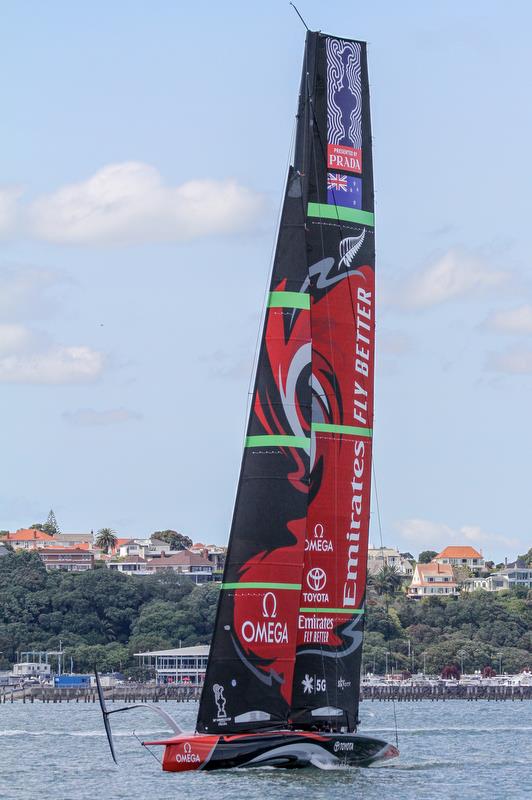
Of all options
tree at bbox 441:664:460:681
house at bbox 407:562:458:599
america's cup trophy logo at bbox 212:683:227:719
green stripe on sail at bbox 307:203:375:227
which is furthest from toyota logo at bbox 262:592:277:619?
house at bbox 407:562:458:599

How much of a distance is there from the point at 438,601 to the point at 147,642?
30.9 metres

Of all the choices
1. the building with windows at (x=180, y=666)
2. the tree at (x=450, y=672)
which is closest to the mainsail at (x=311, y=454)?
the building with windows at (x=180, y=666)

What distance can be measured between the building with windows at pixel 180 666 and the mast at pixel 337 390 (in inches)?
4138

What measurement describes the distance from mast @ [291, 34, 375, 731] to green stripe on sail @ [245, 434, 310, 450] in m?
1.83

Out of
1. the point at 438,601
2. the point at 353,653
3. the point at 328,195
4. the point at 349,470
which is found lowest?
the point at 353,653

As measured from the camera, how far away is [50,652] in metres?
147

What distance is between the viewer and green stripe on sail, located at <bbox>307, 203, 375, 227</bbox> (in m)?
37.4

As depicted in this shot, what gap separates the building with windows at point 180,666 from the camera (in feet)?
465

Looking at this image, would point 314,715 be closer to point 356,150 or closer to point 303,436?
point 303,436

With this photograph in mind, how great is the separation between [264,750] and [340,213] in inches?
470

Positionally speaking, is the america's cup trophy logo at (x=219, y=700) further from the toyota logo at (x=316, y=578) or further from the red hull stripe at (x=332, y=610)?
the toyota logo at (x=316, y=578)

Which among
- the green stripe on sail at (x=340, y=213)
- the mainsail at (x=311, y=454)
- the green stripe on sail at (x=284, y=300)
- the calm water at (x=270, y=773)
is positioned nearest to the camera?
the calm water at (x=270, y=773)

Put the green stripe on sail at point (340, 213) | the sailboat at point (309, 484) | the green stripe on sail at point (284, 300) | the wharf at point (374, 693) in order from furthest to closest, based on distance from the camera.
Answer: the wharf at point (374, 693)
the green stripe on sail at point (340, 213)
the green stripe on sail at point (284, 300)
the sailboat at point (309, 484)

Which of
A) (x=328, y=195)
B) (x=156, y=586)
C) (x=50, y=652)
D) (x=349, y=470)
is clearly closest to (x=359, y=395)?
(x=349, y=470)
